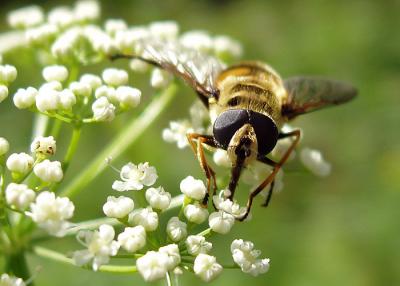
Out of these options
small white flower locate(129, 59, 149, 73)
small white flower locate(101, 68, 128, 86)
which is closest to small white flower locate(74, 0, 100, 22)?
small white flower locate(129, 59, 149, 73)

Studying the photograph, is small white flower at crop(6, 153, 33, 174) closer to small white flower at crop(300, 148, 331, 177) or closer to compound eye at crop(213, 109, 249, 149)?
compound eye at crop(213, 109, 249, 149)

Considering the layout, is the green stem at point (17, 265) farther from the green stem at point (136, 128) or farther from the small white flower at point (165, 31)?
the small white flower at point (165, 31)

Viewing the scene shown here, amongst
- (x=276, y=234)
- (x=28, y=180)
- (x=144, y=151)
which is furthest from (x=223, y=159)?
(x=276, y=234)

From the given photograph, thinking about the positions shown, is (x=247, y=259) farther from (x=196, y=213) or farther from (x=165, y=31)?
(x=165, y=31)

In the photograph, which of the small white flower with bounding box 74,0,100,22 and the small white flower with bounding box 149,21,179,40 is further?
the small white flower with bounding box 74,0,100,22

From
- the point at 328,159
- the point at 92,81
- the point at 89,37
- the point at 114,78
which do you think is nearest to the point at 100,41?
the point at 89,37

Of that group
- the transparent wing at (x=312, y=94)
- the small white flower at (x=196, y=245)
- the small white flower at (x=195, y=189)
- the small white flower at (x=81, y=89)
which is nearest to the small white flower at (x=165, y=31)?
the transparent wing at (x=312, y=94)

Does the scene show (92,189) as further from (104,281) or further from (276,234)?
(276,234)
